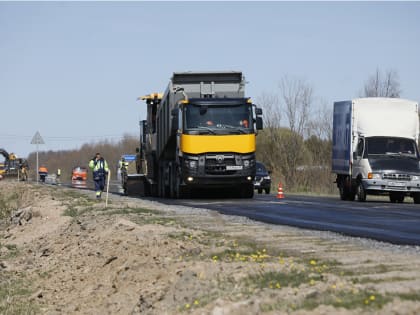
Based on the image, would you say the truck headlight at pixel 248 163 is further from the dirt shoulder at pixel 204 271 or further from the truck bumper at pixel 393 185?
the dirt shoulder at pixel 204 271

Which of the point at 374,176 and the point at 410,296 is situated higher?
the point at 374,176

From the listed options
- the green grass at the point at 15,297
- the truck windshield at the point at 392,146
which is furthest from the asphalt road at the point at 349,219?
the truck windshield at the point at 392,146

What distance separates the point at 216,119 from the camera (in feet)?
94.8

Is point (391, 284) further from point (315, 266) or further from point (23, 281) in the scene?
point (23, 281)

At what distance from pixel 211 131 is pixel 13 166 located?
48286 millimetres

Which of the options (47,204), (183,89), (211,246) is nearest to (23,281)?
(211,246)

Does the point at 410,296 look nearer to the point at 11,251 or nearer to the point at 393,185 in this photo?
the point at 11,251

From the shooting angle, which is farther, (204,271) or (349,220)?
(349,220)

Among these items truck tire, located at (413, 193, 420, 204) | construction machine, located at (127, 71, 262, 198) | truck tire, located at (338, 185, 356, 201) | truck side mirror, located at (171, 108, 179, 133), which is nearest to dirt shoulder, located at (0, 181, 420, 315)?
construction machine, located at (127, 71, 262, 198)

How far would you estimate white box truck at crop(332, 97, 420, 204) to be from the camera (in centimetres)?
2973

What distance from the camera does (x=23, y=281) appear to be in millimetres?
15328

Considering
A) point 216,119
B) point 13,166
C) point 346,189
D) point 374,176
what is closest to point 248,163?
point 216,119

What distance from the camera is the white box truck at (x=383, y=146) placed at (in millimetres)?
29734

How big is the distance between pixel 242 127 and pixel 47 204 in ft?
22.7
